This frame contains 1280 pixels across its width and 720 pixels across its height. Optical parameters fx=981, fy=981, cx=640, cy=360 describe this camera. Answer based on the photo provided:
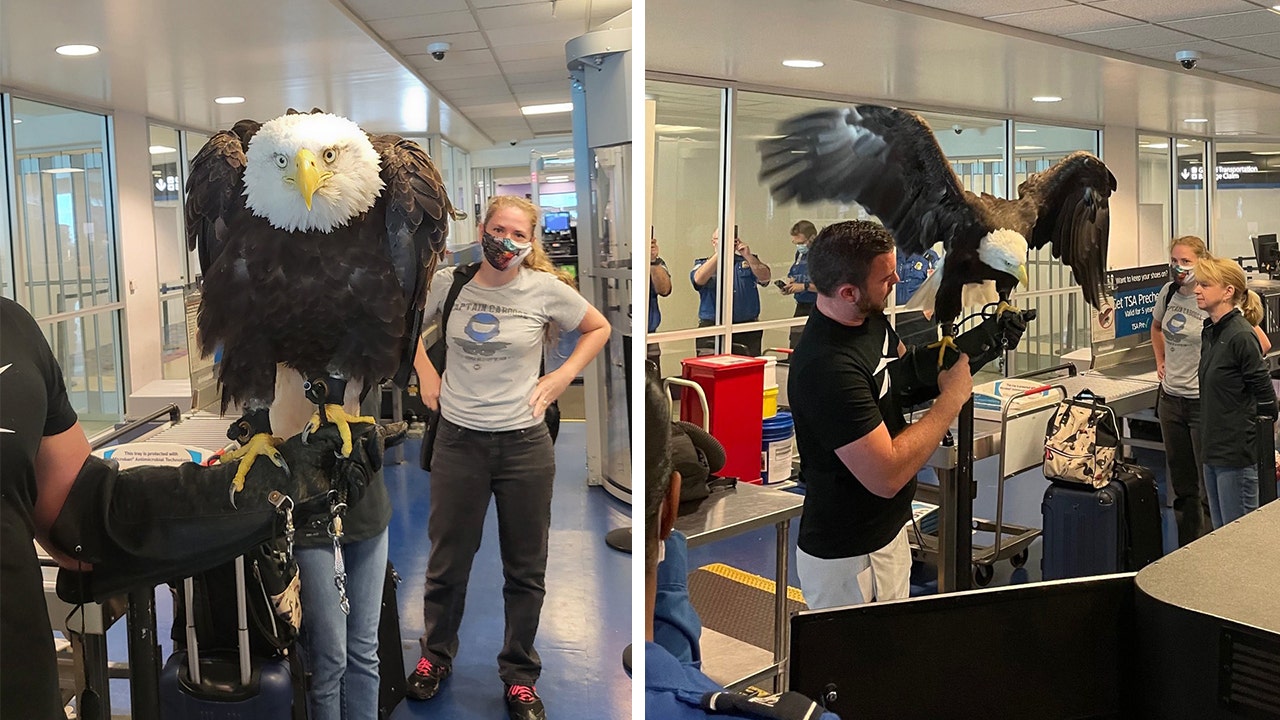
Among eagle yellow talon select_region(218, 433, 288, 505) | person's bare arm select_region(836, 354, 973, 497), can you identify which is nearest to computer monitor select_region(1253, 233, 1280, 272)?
person's bare arm select_region(836, 354, 973, 497)

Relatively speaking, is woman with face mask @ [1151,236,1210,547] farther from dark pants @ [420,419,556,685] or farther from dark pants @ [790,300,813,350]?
dark pants @ [420,419,556,685]

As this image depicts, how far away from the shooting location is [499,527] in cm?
150

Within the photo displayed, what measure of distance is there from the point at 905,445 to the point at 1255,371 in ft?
3.58

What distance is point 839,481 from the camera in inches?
73.3

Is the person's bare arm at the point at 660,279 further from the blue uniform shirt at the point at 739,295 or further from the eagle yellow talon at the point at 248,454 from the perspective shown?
the eagle yellow talon at the point at 248,454

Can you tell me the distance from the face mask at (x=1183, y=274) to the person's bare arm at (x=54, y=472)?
A: 225 centimetres

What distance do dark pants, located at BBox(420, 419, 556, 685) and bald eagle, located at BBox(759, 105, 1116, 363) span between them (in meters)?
0.78

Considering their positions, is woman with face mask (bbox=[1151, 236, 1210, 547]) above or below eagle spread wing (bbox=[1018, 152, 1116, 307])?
below

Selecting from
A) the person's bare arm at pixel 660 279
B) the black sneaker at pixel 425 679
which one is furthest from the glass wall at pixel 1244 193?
the black sneaker at pixel 425 679

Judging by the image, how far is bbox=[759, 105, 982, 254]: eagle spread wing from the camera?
1.88 m

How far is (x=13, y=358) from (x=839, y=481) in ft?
4.41

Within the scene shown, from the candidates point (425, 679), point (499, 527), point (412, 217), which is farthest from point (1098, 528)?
point (412, 217)

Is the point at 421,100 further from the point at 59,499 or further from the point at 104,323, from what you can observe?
the point at 59,499

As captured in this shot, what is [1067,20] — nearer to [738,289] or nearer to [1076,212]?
[1076,212]
